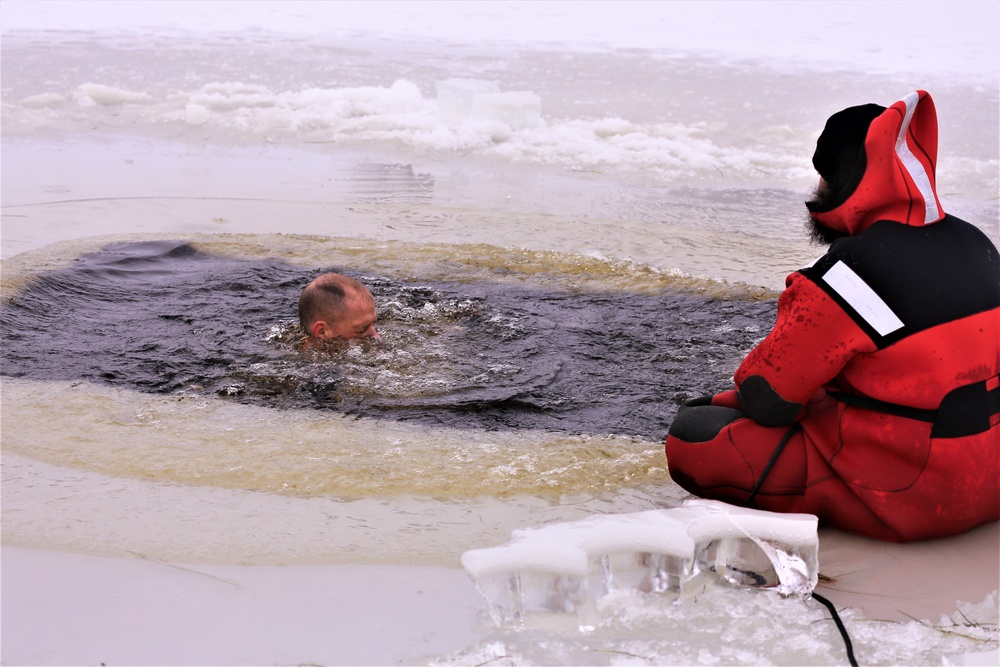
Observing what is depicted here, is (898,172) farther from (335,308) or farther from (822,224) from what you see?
(335,308)

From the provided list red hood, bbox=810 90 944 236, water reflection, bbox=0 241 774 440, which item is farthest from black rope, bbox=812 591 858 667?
water reflection, bbox=0 241 774 440

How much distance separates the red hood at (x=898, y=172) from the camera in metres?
2.41

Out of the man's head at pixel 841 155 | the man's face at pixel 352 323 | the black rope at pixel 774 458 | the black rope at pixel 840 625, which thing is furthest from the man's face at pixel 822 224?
the man's face at pixel 352 323

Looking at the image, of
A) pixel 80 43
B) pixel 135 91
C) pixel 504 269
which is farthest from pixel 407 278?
pixel 80 43

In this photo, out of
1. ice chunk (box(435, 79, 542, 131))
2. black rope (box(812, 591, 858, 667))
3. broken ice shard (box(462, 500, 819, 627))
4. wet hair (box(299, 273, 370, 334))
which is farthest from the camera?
ice chunk (box(435, 79, 542, 131))

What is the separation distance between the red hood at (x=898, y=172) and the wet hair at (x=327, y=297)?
2.20 meters

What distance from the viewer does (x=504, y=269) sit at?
202 inches

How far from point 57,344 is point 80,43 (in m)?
9.99

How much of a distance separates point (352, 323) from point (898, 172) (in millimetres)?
2420

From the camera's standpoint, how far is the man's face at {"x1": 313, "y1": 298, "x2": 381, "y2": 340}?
4094 mm

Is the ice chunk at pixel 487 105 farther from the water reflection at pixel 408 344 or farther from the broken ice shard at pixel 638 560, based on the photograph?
the broken ice shard at pixel 638 560

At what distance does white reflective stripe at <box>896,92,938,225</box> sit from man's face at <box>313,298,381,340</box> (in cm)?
239


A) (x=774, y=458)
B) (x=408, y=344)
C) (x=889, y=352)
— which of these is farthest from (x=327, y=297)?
(x=889, y=352)

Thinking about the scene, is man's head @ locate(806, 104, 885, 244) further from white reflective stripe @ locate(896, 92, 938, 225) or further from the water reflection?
the water reflection
